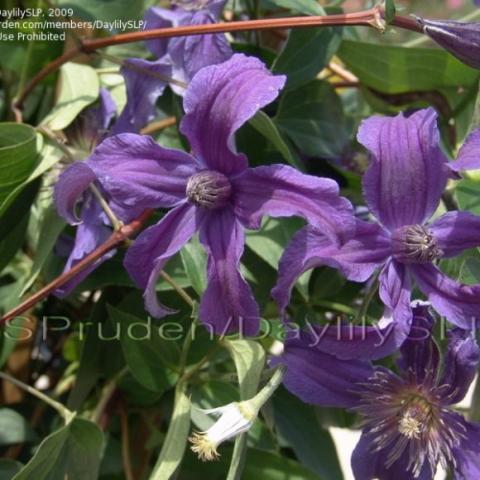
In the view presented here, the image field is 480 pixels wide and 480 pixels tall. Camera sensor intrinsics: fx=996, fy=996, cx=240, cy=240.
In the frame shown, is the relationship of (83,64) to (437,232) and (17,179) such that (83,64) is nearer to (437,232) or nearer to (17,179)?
(17,179)

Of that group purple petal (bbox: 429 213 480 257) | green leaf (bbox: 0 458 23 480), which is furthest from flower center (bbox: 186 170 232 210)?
green leaf (bbox: 0 458 23 480)

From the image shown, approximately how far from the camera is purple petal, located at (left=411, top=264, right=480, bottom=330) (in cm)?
47

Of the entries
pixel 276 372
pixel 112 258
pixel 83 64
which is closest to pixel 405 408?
pixel 276 372

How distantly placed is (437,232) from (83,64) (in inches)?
11.0

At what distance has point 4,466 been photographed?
23.1 inches

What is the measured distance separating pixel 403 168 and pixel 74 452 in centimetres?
24

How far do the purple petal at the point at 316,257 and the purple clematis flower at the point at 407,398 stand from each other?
0.13ft

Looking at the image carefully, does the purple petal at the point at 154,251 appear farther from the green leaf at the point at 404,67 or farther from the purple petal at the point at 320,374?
the green leaf at the point at 404,67

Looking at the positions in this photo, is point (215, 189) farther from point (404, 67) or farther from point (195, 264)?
point (404, 67)

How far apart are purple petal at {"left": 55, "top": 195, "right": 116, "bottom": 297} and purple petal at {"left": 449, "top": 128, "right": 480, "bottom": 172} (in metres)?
0.20

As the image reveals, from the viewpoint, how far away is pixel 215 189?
19.2 inches

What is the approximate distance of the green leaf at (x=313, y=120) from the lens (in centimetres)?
63

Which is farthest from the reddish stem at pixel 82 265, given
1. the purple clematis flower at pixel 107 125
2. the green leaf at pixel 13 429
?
the green leaf at pixel 13 429

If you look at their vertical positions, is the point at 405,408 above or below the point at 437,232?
below
